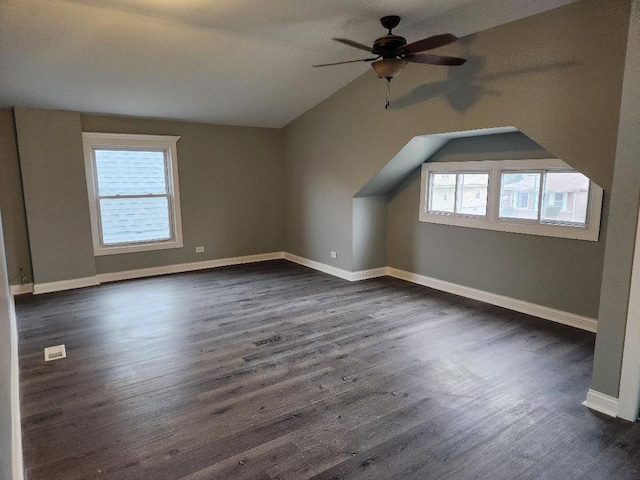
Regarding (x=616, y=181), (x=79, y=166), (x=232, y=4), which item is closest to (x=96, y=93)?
(x=79, y=166)

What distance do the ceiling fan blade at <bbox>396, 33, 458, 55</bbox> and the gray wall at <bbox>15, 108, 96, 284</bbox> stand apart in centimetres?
439

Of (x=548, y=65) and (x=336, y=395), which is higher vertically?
(x=548, y=65)

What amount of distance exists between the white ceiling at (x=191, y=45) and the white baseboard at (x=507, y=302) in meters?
2.83

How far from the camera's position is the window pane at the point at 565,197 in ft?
12.6

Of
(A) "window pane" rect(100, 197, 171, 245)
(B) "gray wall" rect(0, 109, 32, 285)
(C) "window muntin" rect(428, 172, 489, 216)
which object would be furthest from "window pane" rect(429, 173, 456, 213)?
(B) "gray wall" rect(0, 109, 32, 285)

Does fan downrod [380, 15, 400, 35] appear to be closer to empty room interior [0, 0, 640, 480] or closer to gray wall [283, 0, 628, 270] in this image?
empty room interior [0, 0, 640, 480]

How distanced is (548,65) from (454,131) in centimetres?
99

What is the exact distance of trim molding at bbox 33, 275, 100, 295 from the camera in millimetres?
5129

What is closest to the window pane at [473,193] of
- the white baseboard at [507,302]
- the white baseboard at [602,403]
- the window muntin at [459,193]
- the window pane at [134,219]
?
the window muntin at [459,193]

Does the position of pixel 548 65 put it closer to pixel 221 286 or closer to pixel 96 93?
pixel 221 286

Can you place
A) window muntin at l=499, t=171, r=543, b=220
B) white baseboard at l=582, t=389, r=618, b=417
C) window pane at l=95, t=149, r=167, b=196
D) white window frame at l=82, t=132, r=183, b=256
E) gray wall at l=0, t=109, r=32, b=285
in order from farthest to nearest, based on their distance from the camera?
window pane at l=95, t=149, r=167, b=196, white window frame at l=82, t=132, r=183, b=256, gray wall at l=0, t=109, r=32, b=285, window muntin at l=499, t=171, r=543, b=220, white baseboard at l=582, t=389, r=618, b=417

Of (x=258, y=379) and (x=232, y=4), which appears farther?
(x=232, y=4)

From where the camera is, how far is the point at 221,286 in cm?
547

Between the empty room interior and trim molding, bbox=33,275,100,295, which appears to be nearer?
the empty room interior
